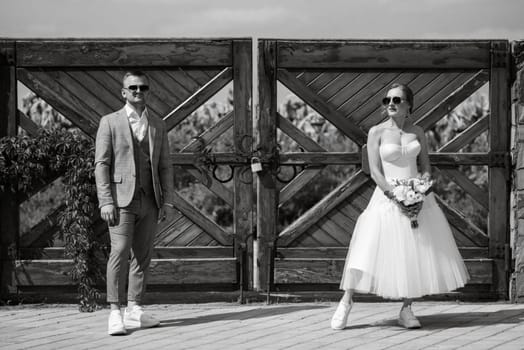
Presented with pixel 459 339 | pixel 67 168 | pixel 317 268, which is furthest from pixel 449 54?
pixel 67 168

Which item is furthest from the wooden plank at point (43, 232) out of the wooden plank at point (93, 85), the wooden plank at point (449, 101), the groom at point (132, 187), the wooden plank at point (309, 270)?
the wooden plank at point (449, 101)

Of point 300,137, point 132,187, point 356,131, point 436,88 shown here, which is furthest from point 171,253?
point 436,88

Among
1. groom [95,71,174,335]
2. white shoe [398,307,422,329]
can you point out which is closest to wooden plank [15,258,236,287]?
groom [95,71,174,335]

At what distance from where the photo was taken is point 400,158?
6336 millimetres

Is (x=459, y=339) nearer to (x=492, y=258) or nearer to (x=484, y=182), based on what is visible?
(x=492, y=258)

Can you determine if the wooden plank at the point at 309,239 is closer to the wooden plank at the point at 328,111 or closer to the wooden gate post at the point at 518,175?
the wooden plank at the point at 328,111

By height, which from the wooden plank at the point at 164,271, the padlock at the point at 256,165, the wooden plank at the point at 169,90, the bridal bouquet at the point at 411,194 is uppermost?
the wooden plank at the point at 169,90

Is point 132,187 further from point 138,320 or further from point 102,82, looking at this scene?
point 102,82

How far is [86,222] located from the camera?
7238 mm

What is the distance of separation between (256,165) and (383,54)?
1.52 meters

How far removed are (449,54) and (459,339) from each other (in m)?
2.89

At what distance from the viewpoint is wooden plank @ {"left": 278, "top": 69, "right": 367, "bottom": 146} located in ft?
24.9

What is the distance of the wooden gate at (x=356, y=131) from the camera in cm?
757

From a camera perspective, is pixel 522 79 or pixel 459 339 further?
pixel 522 79
